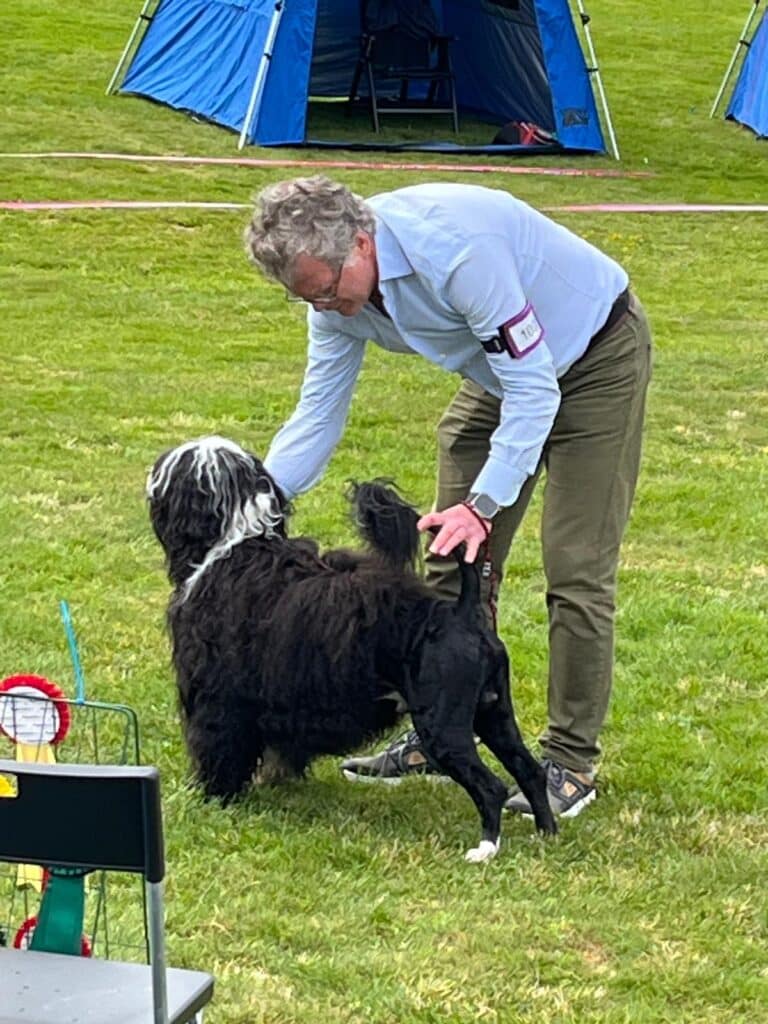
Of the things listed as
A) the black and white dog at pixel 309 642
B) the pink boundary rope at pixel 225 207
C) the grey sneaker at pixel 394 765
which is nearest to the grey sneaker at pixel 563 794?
the black and white dog at pixel 309 642

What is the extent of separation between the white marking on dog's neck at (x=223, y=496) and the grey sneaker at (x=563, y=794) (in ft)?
3.20

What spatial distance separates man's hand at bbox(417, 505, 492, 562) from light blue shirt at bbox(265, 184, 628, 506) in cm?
8

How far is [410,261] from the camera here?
12.6 feet

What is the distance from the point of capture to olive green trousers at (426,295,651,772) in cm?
425

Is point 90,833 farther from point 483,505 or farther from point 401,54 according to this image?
point 401,54

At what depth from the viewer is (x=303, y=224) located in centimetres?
367

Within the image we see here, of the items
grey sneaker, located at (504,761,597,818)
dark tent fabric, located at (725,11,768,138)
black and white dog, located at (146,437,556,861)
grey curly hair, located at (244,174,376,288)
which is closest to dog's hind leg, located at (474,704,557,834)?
black and white dog, located at (146,437,556,861)

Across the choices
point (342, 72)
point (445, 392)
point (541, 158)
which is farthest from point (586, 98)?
point (445, 392)

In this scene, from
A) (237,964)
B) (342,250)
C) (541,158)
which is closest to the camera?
(237,964)

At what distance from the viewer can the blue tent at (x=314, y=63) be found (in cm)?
1686

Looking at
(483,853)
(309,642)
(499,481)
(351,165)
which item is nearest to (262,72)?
(351,165)

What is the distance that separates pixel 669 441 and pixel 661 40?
2106cm

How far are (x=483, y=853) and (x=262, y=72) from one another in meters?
13.8

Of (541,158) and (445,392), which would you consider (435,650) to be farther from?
(541,158)
